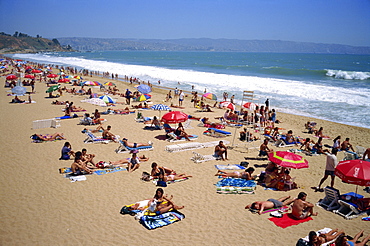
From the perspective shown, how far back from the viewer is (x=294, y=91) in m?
31.1

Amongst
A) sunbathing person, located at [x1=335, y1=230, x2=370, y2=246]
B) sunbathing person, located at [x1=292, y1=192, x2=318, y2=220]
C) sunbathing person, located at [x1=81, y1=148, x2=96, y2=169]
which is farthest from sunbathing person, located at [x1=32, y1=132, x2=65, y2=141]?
sunbathing person, located at [x1=335, y1=230, x2=370, y2=246]

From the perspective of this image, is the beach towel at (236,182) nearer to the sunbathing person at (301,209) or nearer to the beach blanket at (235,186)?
the beach blanket at (235,186)

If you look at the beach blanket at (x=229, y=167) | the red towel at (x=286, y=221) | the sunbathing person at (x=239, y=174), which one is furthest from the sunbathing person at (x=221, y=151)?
the red towel at (x=286, y=221)

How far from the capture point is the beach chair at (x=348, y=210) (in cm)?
632

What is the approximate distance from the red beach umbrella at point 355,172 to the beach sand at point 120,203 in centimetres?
88

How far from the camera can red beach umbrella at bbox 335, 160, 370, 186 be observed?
6160 mm

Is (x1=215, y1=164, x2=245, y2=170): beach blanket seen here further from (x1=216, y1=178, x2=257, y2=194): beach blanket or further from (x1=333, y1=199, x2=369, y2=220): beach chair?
(x1=333, y1=199, x2=369, y2=220): beach chair

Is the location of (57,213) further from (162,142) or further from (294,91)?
(294,91)

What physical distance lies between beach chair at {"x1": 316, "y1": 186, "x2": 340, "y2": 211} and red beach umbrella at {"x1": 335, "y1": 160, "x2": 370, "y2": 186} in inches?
16.6

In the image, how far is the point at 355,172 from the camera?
6.31 metres

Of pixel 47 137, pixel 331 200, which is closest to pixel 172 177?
pixel 331 200

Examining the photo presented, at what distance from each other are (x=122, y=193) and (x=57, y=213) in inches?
63.9

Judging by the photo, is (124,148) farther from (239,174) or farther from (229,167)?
(239,174)

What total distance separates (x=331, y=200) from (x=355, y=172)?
0.93m
